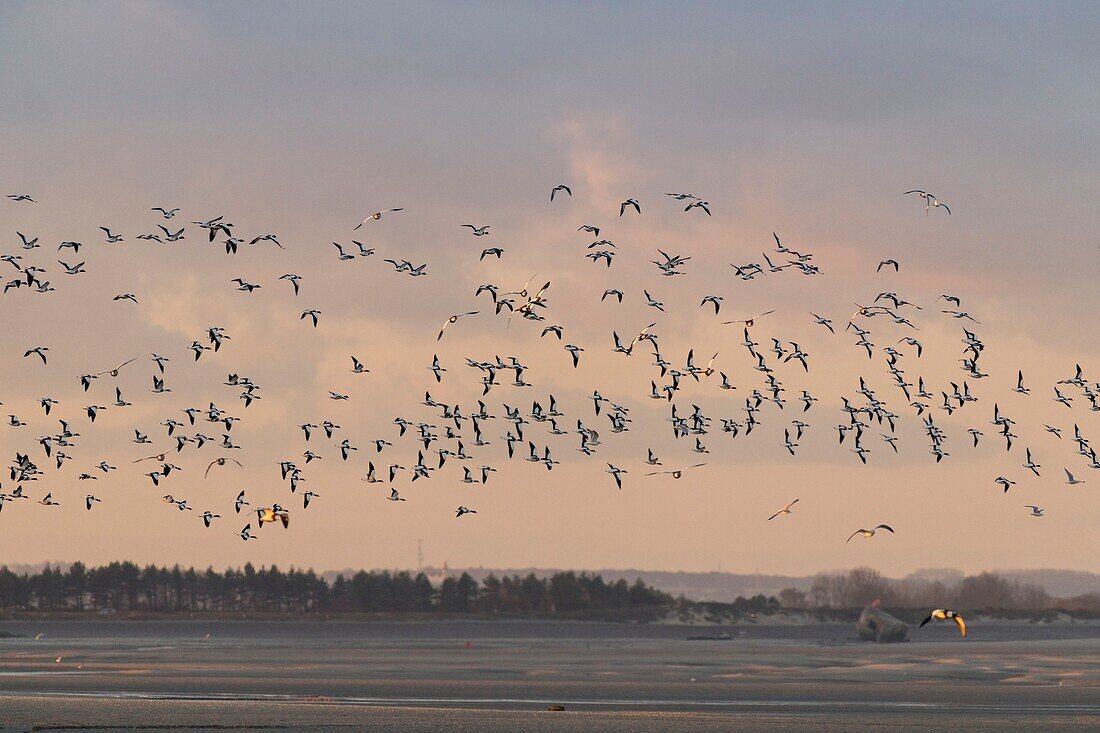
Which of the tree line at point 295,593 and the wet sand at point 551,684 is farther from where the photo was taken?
the tree line at point 295,593

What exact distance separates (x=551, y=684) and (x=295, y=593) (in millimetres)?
114818

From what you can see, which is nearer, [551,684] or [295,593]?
[551,684]

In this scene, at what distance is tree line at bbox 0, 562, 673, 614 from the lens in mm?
175625

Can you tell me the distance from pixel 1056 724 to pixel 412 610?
12453 centimetres

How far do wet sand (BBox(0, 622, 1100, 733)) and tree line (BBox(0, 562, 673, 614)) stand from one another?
1767 inches

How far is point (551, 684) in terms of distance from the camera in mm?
75438

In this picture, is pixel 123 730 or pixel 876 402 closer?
pixel 123 730

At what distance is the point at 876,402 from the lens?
82.7m

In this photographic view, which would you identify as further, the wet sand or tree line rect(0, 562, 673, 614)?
tree line rect(0, 562, 673, 614)

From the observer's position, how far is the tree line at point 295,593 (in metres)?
176

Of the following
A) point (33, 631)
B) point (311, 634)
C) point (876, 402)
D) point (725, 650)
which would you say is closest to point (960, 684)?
point (876, 402)

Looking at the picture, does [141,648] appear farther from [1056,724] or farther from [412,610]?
[1056,724]

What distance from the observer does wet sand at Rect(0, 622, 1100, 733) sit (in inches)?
2276

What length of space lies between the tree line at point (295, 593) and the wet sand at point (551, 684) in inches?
1767
